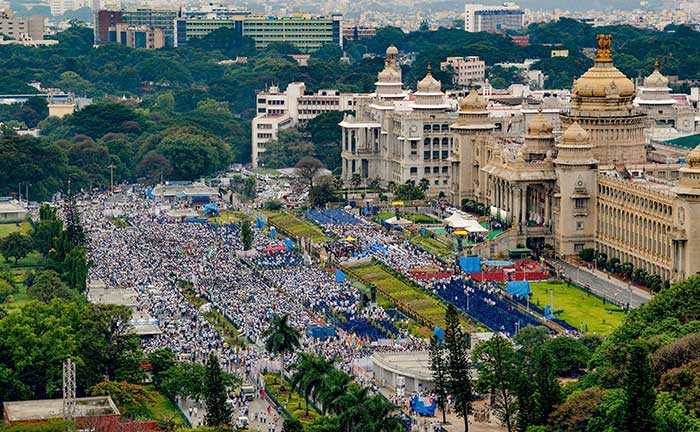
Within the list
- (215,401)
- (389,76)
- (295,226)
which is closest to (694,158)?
(215,401)

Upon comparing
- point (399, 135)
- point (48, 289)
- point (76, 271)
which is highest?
point (399, 135)

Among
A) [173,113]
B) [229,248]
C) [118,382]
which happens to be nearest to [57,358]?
[118,382]

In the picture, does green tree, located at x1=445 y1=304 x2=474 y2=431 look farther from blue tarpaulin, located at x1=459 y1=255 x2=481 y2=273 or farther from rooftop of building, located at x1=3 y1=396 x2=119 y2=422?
blue tarpaulin, located at x1=459 y1=255 x2=481 y2=273

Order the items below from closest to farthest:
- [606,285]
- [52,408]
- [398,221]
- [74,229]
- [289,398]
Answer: [52,408], [289,398], [606,285], [74,229], [398,221]

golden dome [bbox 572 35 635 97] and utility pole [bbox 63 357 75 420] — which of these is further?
golden dome [bbox 572 35 635 97]

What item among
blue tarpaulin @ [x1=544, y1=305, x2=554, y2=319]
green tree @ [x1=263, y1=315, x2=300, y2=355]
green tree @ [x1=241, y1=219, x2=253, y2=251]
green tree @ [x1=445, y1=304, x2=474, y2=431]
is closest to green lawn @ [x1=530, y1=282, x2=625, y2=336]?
blue tarpaulin @ [x1=544, y1=305, x2=554, y2=319]

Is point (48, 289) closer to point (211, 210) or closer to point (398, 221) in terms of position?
point (398, 221)

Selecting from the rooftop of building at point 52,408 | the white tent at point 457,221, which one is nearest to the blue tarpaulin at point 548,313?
the white tent at point 457,221
